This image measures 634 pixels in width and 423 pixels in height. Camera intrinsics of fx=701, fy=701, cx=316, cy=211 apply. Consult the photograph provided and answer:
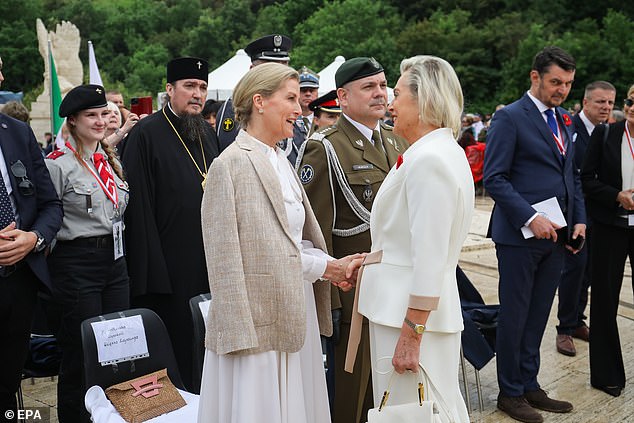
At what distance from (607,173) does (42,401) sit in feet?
14.1

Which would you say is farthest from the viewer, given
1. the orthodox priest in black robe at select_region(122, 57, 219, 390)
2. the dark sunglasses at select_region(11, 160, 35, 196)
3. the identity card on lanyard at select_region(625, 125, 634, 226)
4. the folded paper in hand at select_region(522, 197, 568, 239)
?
the identity card on lanyard at select_region(625, 125, 634, 226)

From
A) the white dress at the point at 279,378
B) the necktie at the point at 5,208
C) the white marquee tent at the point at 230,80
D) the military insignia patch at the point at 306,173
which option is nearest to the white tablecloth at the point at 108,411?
the white dress at the point at 279,378

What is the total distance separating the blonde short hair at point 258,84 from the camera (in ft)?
9.59

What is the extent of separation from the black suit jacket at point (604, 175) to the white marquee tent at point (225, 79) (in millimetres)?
10611

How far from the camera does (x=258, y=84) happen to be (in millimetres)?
2922

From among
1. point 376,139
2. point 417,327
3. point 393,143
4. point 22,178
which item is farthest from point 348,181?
point 22,178

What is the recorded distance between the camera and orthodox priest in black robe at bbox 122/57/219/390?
4.35m

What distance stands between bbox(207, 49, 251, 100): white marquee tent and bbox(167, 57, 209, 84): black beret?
10255mm

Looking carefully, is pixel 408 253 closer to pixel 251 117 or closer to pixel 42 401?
pixel 251 117

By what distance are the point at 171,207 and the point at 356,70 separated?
148cm

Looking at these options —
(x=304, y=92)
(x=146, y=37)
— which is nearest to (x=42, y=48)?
(x=304, y=92)

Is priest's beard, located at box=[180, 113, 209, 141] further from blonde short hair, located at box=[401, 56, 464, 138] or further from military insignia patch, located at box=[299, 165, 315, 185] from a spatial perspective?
blonde short hair, located at box=[401, 56, 464, 138]

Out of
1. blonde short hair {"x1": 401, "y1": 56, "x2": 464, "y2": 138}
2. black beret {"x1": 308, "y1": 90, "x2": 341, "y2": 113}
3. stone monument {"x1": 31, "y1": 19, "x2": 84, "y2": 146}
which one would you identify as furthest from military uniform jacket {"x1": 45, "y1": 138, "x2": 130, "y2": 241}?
stone monument {"x1": 31, "y1": 19, "x2": 84, "y2": 146}

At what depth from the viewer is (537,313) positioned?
4660mm
